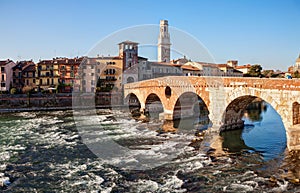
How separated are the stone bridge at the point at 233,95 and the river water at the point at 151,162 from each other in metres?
1.46

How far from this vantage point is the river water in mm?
12077

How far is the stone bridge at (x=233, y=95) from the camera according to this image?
1659 centimetres

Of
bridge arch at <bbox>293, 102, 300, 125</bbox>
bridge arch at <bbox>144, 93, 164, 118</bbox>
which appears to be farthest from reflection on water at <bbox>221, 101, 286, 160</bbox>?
bridge arch at <bbox>144, 93, 164, 118</bbox>

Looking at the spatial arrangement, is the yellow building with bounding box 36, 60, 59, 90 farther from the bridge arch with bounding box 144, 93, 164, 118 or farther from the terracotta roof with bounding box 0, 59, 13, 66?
the bridge arch with bounding box 144, 93, 164, 118

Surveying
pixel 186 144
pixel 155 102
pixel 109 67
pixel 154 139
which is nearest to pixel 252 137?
pixel 186 144

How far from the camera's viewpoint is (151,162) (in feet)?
50.2

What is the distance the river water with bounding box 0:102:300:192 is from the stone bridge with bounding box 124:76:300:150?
146 centimetres

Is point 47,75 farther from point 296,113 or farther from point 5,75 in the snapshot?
point 296,113

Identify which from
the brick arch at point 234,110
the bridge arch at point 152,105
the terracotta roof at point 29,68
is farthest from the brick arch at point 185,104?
the terracotta roof at point 29,68

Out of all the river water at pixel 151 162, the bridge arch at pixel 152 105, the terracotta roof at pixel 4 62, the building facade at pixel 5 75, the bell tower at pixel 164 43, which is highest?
the bell tower at pixel 164 43

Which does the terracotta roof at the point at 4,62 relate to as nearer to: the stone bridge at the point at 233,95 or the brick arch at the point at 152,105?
the brick arch at the point at 152,105

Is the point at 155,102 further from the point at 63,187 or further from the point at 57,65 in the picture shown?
the point at 63,187

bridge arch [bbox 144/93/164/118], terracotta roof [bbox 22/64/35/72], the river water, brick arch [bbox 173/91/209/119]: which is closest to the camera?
the river water

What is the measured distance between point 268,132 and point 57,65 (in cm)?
4075
